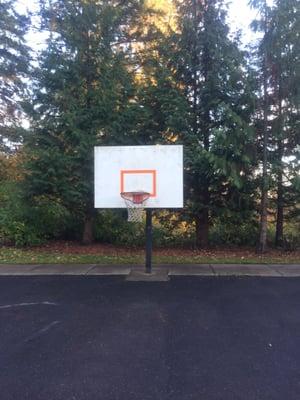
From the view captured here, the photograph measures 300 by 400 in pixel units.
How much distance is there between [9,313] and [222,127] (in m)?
8.19

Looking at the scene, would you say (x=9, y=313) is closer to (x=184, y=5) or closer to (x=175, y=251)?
(x=175, y=251)

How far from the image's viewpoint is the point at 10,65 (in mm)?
21047

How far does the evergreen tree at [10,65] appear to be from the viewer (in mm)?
20000

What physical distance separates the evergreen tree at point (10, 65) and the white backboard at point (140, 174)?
10.6 metres

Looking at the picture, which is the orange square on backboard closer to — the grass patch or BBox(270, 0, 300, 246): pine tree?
the grass patch

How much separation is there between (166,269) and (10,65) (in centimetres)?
1512

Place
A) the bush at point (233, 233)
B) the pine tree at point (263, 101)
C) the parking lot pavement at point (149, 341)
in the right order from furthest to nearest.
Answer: the bush at point (233, 233) → the pine tree at point (263, 101) → the parking lot pavement at point (149, 341)

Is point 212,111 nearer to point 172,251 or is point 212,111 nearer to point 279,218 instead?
point 279,218

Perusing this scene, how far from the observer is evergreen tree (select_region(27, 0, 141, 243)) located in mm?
12836

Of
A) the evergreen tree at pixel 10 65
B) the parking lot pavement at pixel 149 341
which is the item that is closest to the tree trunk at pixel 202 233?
the parking lot pavement at pixel 149 341

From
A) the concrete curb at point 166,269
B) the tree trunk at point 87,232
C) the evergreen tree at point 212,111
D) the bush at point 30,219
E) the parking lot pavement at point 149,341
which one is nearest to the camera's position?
the parking lot pavement at point 149,341

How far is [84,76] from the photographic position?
13789 mm

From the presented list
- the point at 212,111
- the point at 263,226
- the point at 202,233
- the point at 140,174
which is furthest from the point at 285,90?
the point at 140,174

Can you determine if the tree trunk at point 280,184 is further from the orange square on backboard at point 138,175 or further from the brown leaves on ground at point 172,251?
the orange square on backboard at point 138,175
